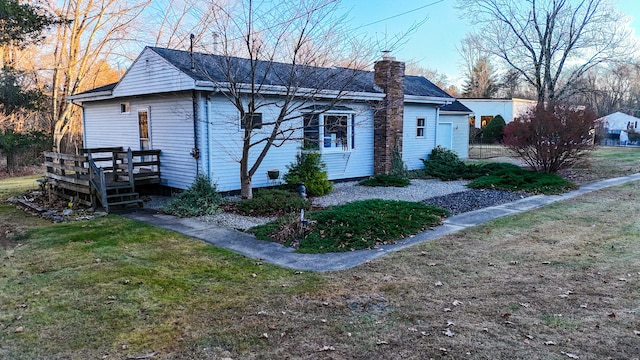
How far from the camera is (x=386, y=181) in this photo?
1357 cm

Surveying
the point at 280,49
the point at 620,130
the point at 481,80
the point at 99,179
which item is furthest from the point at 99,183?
the point at 620,130

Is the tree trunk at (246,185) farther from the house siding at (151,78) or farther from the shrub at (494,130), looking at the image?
the shrub at (494,130)

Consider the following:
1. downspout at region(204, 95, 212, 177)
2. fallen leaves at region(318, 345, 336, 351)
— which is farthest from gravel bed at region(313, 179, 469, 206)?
fallen leaves at region(318, 345, 336, 351)

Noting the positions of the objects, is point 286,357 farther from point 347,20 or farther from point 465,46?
point 465,46

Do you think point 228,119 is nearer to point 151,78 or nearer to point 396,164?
point 151,78

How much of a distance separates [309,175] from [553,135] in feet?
27.0

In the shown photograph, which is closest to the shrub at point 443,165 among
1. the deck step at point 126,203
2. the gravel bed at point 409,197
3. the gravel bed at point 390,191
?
the gravel bed at point 390,191

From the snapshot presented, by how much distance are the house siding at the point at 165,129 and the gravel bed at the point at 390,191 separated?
3477 mm

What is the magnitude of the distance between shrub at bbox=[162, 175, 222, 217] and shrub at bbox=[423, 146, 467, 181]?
27.8 ft

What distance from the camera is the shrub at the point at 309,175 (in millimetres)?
11750

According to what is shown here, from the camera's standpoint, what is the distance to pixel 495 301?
4.54 m

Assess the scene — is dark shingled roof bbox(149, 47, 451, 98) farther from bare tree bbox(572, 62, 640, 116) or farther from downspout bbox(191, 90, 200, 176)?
bare tree bbox(572, 62, 640, 116)

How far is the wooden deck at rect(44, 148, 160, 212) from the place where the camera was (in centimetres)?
984

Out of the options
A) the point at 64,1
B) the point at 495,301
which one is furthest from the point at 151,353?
the point at 64,1
